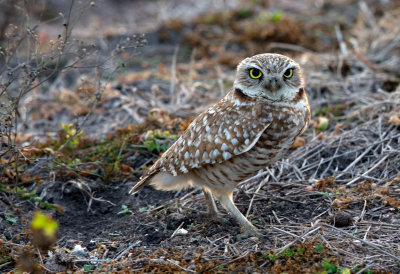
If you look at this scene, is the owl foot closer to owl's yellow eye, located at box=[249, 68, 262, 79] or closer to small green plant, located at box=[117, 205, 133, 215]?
small green plant, located at box=[117, 205, 133, 215]

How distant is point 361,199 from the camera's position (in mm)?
4508

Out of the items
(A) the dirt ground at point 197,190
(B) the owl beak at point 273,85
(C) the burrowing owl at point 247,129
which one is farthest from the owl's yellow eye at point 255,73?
(A) the dirt ground at point 197,190

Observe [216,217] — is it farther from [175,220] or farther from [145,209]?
[145,209]

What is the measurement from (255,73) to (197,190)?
5.57 feet

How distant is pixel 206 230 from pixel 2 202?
200 centimetres

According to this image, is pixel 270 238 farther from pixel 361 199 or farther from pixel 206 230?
pixel 361 199

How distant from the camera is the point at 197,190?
Answer: 17.3 ft

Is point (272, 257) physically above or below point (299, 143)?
below

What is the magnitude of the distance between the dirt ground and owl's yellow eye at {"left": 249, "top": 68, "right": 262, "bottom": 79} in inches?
46.9

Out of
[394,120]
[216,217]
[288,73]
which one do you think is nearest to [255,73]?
[288,73]

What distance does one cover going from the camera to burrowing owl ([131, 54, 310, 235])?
400 centimetres

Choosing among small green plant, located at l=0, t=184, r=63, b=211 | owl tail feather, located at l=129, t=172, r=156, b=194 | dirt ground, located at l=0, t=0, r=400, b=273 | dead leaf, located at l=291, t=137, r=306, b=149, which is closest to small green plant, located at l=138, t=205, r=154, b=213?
dirt ground, located at l=0, t=0, r=400, b=273

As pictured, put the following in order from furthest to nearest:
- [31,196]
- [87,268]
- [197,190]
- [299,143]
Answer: [299,143]
[197,190]
[31,196]
[87,268]

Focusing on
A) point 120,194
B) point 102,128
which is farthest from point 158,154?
point 102,128
